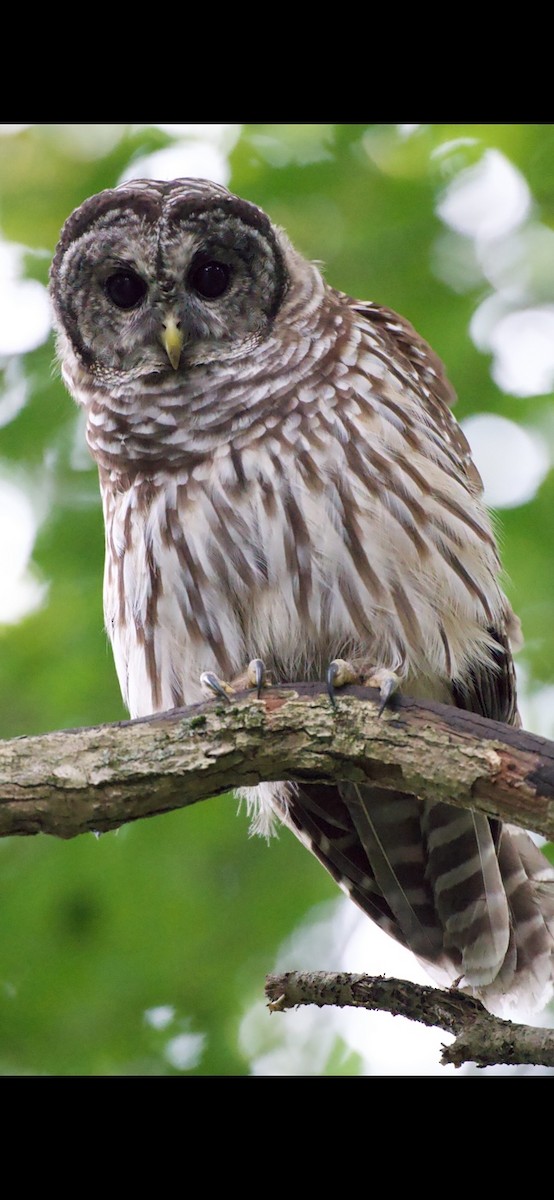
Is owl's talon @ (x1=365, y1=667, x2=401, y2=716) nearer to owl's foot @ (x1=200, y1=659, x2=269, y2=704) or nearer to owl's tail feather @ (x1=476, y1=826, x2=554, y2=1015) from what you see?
owl's foot @ (x1=200, y1=659, x2=269, y2=704)

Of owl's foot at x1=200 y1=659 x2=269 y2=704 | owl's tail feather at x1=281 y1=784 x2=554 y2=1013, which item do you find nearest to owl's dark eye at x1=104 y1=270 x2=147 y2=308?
owl's foot at x1=200 y1=659 x2=269 y2=704

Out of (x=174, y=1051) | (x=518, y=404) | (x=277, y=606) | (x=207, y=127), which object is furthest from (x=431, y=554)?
(x=174, y=1051)

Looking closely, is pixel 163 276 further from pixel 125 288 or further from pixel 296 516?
pixel 296 516

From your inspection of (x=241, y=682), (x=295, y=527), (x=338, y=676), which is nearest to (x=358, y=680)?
(x=338, y=676)

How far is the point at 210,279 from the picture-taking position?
3.19 m

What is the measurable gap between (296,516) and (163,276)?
681 millimetres

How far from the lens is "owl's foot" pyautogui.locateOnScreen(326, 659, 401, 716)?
2.47 meters

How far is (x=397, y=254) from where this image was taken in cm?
378

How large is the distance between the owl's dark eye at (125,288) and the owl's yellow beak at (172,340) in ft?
0.45

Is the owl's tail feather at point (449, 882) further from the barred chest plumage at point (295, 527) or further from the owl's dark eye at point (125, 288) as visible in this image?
the owl's dark eye at point (125, 288)

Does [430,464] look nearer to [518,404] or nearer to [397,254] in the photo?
[518,404]

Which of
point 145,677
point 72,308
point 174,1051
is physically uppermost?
point 72,308

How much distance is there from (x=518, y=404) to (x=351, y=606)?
3.59ft

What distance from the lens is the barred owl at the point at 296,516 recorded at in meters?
2.96
